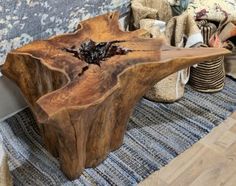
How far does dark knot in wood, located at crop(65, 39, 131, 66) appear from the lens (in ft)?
4.51

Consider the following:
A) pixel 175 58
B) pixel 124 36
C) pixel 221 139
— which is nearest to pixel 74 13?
pixel 124 36

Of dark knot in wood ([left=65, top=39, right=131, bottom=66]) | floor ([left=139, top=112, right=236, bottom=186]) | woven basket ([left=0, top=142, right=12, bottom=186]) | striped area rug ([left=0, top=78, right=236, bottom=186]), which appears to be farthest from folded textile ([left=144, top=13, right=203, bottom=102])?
woven basket ([left=0, top=142, right=12, bottom=186])

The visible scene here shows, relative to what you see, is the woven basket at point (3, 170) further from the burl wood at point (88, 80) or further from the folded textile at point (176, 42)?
the folded textile at point (176, 42)

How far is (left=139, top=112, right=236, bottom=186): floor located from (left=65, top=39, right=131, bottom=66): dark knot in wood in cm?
57

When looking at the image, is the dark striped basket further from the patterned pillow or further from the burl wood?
the burl wood

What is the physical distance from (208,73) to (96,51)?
80 centimetres

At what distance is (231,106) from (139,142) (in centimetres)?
60

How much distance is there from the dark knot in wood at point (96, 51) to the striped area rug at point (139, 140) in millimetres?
494

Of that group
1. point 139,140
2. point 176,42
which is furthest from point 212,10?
point 139,140

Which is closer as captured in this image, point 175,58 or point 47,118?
point 47,118

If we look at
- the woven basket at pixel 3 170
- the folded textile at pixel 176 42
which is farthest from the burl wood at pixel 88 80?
the folded textile at pixel 176 42

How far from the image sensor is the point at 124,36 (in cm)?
156

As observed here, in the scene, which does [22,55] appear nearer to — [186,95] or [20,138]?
[20,138]

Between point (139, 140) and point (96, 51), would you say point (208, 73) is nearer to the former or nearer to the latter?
point (139, 140)
